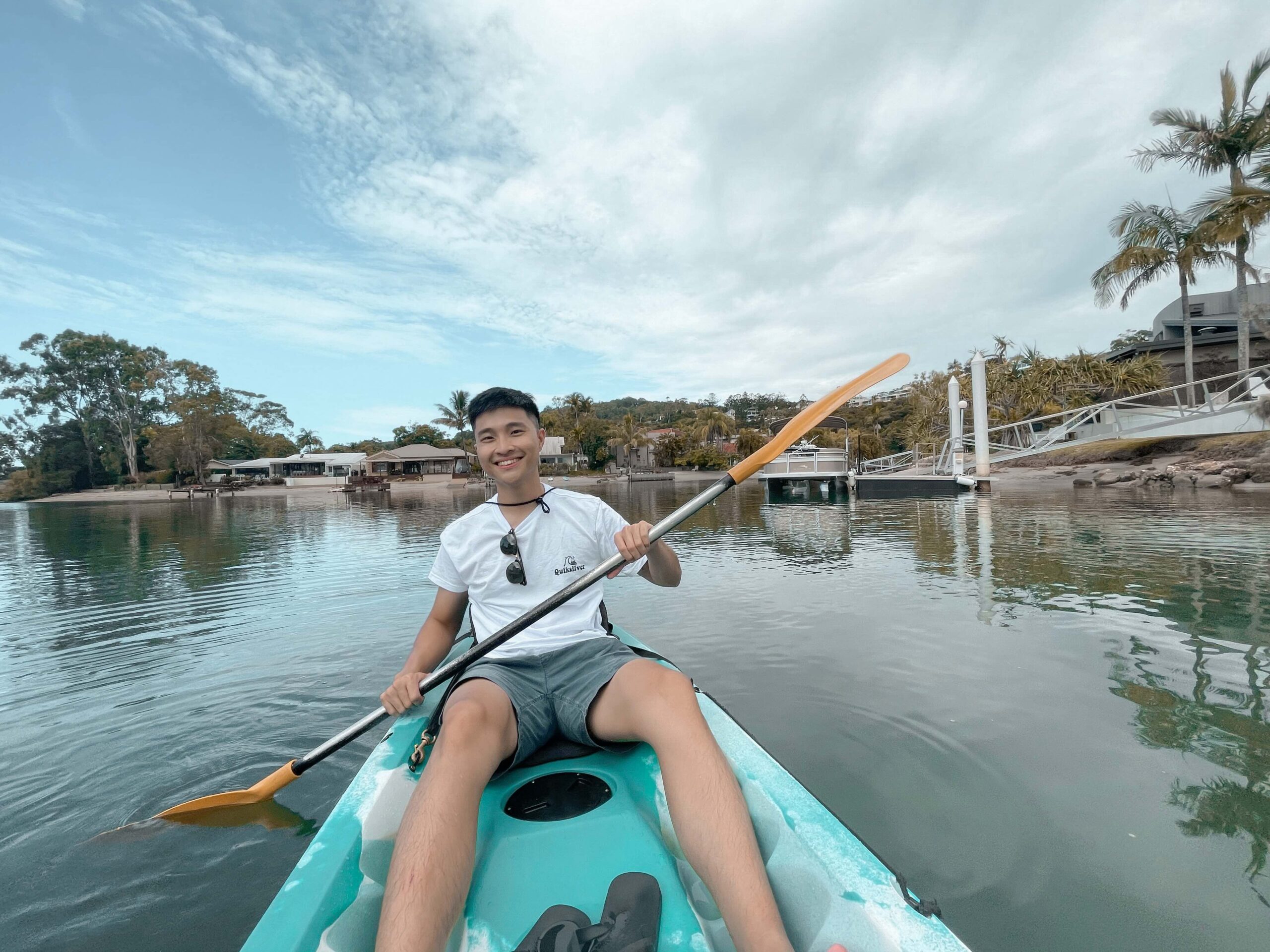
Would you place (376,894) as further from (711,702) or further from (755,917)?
(711,702)

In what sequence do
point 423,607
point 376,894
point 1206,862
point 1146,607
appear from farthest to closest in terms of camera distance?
point 423,607 → point 1146,607 → point 1206,862 → point 376,894

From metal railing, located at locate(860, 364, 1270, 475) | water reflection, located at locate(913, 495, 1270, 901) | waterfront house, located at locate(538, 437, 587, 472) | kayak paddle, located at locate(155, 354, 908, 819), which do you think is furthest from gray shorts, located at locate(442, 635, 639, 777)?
waterfront house, located at locate(538, 437, 587, 472)

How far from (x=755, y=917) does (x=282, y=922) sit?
1.00 metres

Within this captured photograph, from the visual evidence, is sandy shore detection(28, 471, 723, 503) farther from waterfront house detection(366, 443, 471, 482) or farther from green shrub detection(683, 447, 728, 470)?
waterfront house detection(366, 443, 471, 482)

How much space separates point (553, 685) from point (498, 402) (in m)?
1.11

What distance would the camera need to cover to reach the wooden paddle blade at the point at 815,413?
3.00 metres

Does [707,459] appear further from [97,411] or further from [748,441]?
[97,411]

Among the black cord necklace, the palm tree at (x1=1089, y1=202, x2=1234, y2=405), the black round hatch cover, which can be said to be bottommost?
the black round hatch cover

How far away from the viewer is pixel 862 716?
3.65m

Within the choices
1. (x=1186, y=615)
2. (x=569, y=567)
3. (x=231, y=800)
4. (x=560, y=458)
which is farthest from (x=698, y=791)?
(x=560, y=458)

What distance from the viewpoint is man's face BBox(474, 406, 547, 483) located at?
242cm

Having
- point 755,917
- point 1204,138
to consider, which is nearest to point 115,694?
point 755,917

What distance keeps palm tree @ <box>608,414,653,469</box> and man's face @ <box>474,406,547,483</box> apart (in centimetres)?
5015

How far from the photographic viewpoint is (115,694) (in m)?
4.47
